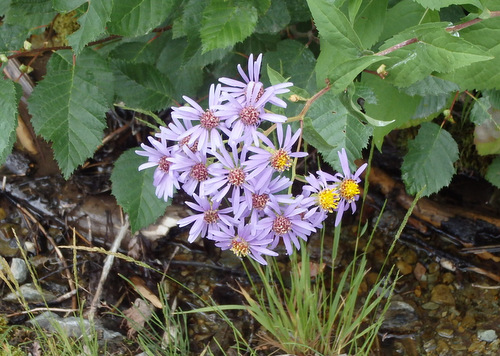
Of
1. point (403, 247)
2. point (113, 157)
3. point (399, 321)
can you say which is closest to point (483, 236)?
point (403, 247)

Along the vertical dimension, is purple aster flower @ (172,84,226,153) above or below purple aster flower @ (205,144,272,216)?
above

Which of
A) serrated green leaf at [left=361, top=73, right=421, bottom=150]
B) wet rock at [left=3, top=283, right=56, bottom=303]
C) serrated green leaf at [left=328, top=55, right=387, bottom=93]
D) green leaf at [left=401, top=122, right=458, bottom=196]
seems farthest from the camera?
wet rock at [left=3, top=283, right=56, bottom=303]

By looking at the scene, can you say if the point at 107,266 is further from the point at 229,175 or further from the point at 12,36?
the point at 229,175

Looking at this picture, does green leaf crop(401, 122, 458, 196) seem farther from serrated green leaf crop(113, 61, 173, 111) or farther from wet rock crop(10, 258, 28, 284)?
wet rock crop(10, 258, 28, 284)

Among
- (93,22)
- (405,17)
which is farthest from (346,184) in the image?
(93,22)

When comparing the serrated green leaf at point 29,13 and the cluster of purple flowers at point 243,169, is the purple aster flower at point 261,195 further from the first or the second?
the serrated green leaf at point 29,13

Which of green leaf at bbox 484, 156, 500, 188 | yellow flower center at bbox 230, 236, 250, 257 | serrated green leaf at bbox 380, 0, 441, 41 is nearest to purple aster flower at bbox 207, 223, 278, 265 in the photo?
yellow flower center at bbox 230, 236, 250, 257
